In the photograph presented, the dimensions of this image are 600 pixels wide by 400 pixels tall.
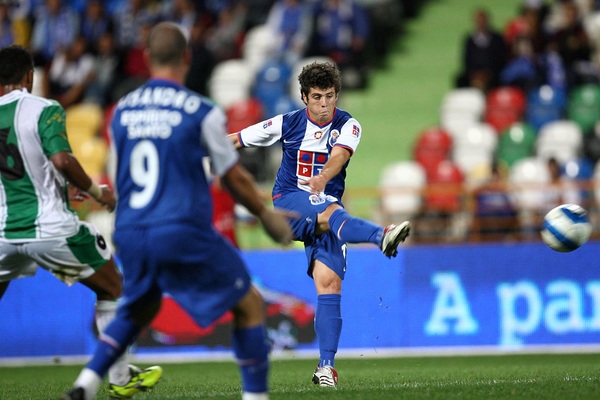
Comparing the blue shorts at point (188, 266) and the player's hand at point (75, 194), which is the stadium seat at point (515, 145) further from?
the blue shorts at point (188, 266)

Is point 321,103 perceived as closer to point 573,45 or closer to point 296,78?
point 296,78

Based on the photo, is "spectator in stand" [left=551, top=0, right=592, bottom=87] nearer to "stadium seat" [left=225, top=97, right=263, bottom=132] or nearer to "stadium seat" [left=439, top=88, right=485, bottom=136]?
"stadium seat" [left=439, top=88, right=485, bottom=136]

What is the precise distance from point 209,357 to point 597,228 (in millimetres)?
5552

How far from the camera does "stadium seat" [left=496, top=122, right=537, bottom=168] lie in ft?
52.2

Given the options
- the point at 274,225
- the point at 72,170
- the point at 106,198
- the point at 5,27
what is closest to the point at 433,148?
the point at 5,27

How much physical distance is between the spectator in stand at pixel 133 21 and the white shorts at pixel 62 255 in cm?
1298

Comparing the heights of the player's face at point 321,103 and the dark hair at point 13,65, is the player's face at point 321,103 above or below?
below

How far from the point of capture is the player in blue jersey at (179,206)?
209 inches

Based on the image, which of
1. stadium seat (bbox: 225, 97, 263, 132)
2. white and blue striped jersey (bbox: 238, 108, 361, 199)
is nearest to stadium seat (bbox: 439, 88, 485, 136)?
stadium seat (bbox: 225, 97, 263, 132)

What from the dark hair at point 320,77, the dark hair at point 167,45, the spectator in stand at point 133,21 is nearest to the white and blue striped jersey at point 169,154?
the dark hair at point 167,45

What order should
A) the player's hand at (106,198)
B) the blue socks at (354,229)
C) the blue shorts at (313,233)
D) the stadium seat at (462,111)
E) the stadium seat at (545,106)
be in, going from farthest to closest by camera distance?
the stadium seat at (462,111) → the stadium seat at (545,106) → the blue shorts at (313,233) → the blue socks at (354,229) → the player's hand at (106,198)

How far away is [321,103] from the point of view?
8016 millimetres

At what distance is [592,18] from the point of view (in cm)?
1686

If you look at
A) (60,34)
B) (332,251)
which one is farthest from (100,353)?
(60,34)
